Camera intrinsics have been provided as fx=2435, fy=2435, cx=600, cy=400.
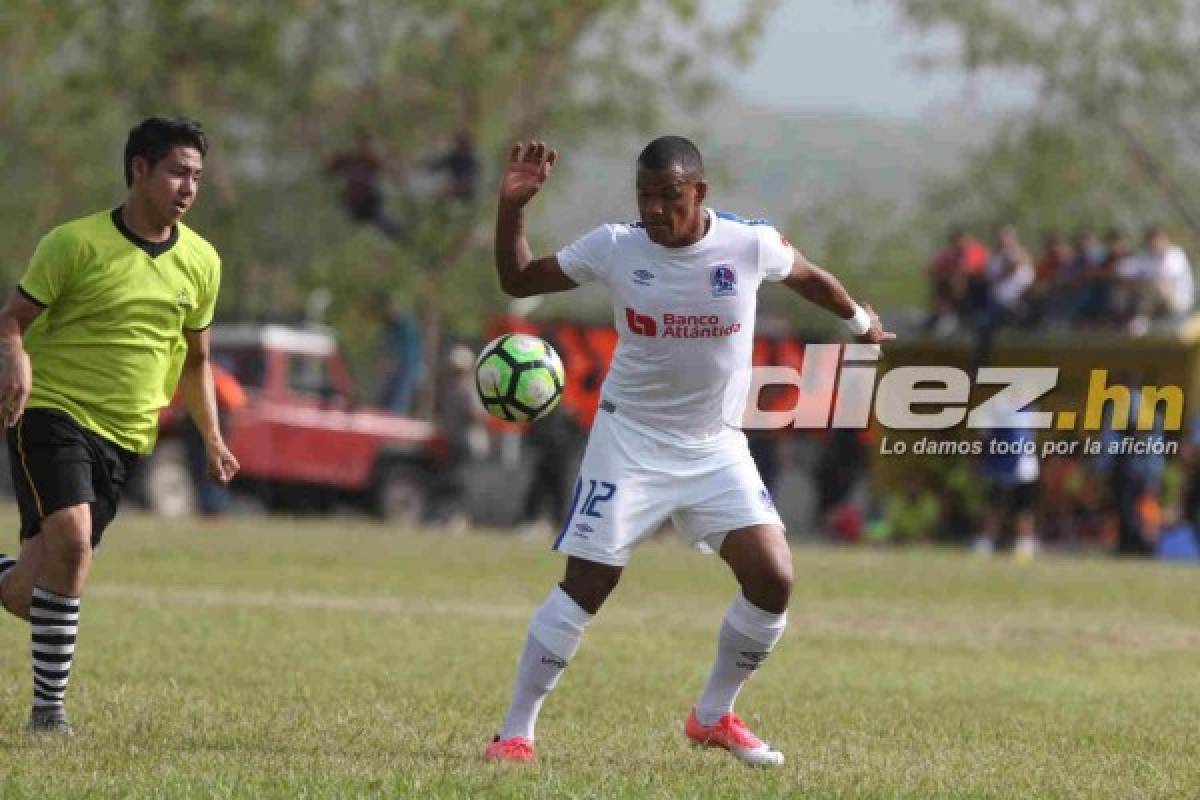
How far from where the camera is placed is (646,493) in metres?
9.27

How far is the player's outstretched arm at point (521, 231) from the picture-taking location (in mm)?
9195

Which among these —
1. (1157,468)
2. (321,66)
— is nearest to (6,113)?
(321,66)

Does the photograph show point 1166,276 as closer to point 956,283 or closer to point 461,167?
point 956,283

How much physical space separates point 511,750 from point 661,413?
55.2 inches

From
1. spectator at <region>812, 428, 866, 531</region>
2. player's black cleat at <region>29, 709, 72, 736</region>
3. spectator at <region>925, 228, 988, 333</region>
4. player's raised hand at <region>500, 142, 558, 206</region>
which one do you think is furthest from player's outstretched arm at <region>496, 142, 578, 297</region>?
spectator at <region>812, 428, 866, 531</region>

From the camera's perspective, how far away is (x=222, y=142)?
5325 cm

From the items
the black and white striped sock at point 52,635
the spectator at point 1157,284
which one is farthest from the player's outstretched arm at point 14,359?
the spectator at point 1157,284

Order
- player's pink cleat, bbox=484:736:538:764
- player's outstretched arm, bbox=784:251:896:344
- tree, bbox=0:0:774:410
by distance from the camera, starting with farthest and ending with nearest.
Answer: tree, bbox=0:0:774:410 < player's outstretched arm, bbox=784:251:896:344 < player's pink cleat, bbox=484:736:538:764

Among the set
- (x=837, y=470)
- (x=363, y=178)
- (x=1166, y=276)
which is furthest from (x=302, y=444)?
(x=1166, y=276)

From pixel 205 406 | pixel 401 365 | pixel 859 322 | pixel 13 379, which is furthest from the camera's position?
pixel 401 365

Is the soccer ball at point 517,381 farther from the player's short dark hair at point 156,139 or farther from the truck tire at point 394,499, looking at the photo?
the truck tire at point 394,499

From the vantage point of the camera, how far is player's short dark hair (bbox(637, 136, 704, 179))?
895 centimetres

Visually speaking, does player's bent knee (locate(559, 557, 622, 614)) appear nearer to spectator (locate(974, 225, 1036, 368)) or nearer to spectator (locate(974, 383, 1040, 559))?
spectator (locate(974, 383, 1040, 559))

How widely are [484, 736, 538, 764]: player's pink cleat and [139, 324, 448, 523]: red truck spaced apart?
878 inches
